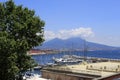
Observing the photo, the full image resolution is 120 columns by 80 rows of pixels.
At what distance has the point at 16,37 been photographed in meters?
40.6

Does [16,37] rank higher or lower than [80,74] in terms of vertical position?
higher

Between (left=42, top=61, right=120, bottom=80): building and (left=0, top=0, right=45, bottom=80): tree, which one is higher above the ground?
(left=0, top=0, right=45, bottom=80): tree

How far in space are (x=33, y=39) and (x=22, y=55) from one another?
260 cm

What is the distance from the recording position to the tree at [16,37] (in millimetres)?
37938

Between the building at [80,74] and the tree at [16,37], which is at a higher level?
the tree at [16,37]

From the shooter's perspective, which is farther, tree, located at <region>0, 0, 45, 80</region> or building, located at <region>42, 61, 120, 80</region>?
building, located at <region>42, 61, 120, 80</region>

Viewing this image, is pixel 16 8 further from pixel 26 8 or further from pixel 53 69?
pixel 53 69

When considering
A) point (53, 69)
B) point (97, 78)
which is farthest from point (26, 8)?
point (53, 69)

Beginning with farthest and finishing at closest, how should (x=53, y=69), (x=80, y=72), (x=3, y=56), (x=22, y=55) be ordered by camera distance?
(x=53, y=69) < (x=80, y=72) < (x=22, y=55) < (x=3, y=56)

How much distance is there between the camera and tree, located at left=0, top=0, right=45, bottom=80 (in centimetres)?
3794

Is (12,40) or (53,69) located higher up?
(12,40)

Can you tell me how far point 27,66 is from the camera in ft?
133

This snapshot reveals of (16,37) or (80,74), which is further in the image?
(80,74)

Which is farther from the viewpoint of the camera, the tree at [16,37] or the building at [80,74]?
the building at [80,74]
